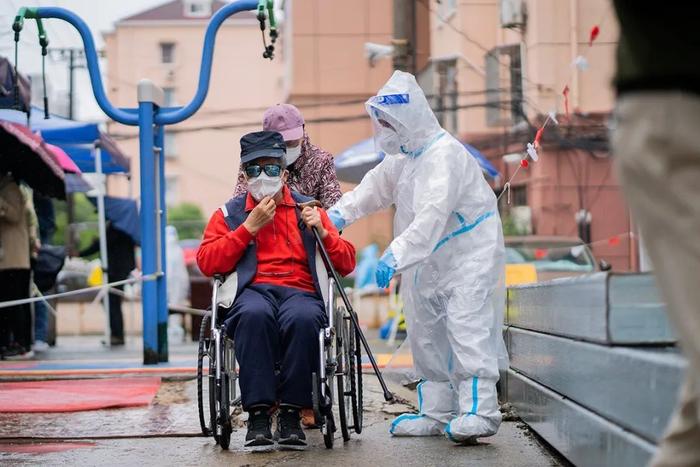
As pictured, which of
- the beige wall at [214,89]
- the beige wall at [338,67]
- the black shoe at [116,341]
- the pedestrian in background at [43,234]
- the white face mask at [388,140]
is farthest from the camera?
the beige wall at [214,89]

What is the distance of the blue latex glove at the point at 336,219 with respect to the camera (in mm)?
5831

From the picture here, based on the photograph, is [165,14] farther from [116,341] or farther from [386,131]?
[386,131]

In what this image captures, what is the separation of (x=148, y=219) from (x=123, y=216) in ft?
13.5

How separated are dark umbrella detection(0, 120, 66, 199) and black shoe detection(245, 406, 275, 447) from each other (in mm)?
4642

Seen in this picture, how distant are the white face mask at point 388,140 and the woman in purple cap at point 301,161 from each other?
0.55m

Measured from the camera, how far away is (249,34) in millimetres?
67375

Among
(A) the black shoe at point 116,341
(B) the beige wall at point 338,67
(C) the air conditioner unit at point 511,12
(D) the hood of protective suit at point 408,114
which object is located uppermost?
(B) the beige wall at point 338,67

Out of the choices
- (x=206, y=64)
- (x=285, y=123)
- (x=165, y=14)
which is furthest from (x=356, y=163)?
(x=165, y=14)

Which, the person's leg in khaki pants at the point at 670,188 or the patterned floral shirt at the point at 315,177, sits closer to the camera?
the person's leg in khaki pants at the point at 670,188

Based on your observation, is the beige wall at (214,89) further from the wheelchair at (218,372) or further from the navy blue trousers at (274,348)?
the navy blue trousers at (274,348)

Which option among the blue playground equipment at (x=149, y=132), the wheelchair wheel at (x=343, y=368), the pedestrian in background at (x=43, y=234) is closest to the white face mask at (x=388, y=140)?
the wheelchair wheel at (x=343, y=368)

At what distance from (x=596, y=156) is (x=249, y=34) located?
54.6 metres

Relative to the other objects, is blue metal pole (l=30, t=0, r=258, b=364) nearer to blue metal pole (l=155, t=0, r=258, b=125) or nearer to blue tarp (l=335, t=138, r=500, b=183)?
blue metal pole (l=155, t=0, r=258, b=125)

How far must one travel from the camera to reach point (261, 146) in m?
5.42
